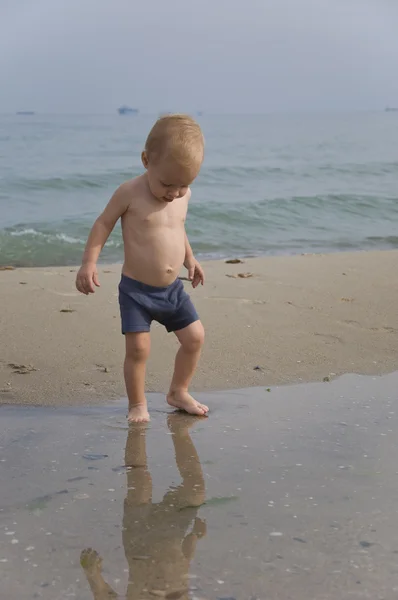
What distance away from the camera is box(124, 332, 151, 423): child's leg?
3.15 meters

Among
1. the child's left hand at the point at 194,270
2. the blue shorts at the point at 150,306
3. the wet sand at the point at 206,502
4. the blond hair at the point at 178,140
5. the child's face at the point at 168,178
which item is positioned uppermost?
the blond hair at the point at 178,140

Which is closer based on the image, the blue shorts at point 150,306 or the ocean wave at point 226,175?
the blue shorts at point 150,306

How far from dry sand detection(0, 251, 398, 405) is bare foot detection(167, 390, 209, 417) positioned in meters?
0.30

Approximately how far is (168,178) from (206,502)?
1.32 metres

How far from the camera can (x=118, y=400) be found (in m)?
3.39

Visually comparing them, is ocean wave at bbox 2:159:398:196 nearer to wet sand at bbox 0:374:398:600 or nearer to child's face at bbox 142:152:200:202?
child's face at bbox 142:152:200:202

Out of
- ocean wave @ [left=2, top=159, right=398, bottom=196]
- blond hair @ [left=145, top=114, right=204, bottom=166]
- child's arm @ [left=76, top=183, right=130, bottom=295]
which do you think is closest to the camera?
→ blond hair @ [left=145, top=114, right=204, bottom=166]

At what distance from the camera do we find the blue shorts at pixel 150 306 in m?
3.26

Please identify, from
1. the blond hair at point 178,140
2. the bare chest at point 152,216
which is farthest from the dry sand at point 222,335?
the blond hair at point 178,140

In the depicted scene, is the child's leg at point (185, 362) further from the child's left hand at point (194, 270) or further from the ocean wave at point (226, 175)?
the ocean wave at point (226, 175)

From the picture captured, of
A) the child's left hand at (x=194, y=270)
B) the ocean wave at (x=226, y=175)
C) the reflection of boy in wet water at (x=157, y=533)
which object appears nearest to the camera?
the reflection of boy in wet water at (x=157, y=533)

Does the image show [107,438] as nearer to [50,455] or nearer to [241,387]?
[50,455]

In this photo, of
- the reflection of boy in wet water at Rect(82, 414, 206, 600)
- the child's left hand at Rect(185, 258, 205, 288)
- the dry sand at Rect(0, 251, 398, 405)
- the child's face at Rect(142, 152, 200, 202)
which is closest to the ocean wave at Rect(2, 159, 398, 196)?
the dry sand at Rect(0, 251, 398, 405)

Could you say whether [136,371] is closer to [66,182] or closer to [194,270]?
[194,270]
